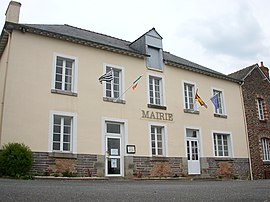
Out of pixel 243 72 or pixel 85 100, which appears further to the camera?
pixel 243 72

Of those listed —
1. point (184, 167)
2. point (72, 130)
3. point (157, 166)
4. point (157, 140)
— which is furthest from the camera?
point (184, 167)

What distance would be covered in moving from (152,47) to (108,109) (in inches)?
179

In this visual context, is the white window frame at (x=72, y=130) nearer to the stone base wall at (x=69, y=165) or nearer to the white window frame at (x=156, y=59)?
the stone base wall at (x=69, y=165)

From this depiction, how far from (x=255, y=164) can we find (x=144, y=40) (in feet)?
32.6

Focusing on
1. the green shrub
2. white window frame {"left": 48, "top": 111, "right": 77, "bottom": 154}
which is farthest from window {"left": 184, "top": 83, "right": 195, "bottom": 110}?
the green shrub

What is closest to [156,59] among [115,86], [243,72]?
[115,86]

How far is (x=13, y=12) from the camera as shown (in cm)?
1239

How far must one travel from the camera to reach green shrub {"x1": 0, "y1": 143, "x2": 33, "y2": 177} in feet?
32.9

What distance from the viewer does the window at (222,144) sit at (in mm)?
16969

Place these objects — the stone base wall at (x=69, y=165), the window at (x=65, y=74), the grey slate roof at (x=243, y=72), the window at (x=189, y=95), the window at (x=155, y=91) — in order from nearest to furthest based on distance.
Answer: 1. the stone base wall at (x=69, y=165)
2. the window at (x=65, y=74)
3. the window at (x=155, y=91)
4. the window at (x=189, y=95)
5. the grey slate roof at (x=243, y=72)

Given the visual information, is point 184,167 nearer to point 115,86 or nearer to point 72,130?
point 115,86

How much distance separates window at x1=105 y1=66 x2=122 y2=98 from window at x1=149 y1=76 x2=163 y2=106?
1.78 metres

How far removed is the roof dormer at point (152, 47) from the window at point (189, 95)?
208 centimetres

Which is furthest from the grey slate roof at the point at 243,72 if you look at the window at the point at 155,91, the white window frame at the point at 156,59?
the window at the point at 155,91
